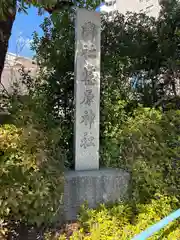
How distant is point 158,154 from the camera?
3572 mm

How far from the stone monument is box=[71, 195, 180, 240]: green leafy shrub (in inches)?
8.6

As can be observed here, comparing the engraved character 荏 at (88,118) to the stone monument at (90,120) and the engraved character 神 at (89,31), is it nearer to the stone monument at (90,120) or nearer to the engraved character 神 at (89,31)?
the stone monument at (90,120)

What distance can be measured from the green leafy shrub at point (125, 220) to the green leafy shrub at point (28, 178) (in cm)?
40

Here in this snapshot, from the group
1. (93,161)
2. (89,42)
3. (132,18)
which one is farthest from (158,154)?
(132,18)

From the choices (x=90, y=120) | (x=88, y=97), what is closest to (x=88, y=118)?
(x=90, y=120)

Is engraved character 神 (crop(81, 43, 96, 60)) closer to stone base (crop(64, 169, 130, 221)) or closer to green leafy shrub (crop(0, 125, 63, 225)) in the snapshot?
green leafy shrub (crop(0, 125, 63, 225))

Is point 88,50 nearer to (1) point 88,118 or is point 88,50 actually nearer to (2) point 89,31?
(2) point 89,31

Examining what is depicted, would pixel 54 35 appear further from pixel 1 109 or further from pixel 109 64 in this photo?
pixel 1 109

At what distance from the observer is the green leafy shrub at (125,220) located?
2.78 metres

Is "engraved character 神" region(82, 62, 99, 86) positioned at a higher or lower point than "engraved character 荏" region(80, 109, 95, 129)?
higher

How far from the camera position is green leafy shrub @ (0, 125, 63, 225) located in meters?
2.62

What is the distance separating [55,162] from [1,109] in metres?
1.40

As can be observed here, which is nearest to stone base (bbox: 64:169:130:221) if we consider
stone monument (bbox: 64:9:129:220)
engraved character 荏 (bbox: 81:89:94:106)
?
stone monument (bbox: 64:9:129:220)

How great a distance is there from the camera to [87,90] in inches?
140
